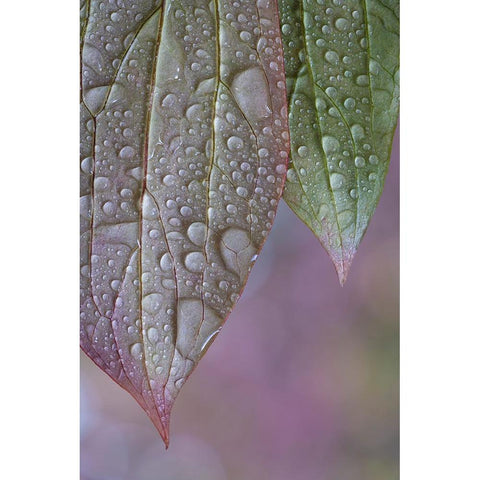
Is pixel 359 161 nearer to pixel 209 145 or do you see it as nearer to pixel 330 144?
pixel 330 144

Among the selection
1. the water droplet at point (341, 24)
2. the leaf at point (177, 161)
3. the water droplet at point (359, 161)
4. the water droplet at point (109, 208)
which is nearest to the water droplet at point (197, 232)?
the leaf at point (177, 161)

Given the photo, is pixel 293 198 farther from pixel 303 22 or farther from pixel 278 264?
pixel 303 22

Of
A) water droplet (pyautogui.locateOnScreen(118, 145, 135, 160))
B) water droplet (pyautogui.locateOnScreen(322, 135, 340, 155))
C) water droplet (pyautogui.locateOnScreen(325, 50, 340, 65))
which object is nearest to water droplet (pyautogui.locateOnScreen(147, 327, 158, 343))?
water droplet (pyautogui.locateOnScreen(118, 145, 135, 160))

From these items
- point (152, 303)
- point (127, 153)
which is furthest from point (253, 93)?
point (152, 303)

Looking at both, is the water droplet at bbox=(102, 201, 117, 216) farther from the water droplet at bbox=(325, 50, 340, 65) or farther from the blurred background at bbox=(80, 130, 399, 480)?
the water droplet at bbox=(325, 50, 340, 65)

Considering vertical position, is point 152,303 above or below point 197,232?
below

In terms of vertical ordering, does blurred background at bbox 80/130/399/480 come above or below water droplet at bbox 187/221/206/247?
below
